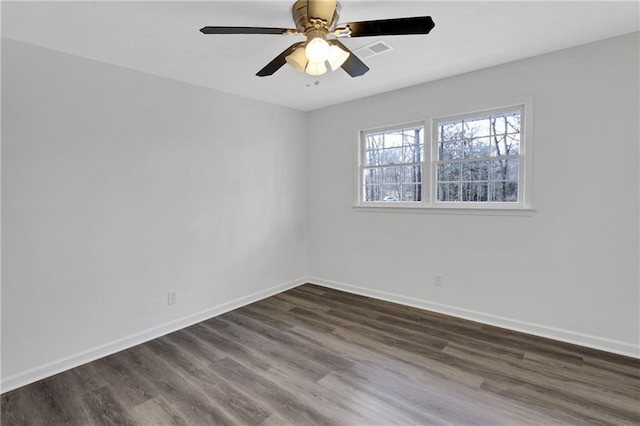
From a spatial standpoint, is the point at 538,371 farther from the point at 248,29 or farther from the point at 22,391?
the point at 22,391

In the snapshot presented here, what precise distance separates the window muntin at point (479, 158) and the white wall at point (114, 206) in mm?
2129

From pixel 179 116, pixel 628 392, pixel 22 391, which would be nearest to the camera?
pixel 628 392

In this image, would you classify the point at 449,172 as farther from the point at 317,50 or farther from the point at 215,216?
the point at 215,216

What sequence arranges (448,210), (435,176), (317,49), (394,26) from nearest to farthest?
(394,26) → (317,49) → (448,210) → (435,176)

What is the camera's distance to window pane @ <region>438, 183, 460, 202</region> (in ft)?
11.0

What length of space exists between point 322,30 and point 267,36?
2.30 ft

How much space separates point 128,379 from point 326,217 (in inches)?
112

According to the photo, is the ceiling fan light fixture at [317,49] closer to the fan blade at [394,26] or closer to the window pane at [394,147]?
the fan blade at [394,26]

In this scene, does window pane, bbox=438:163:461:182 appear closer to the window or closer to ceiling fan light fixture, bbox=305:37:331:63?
the window

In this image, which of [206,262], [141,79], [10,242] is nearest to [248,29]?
[141,79]

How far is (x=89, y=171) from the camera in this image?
8.43ft

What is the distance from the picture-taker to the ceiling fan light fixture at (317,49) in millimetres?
1733

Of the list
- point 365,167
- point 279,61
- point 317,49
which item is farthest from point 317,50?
point 365,167

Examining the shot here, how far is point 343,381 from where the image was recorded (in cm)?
223
